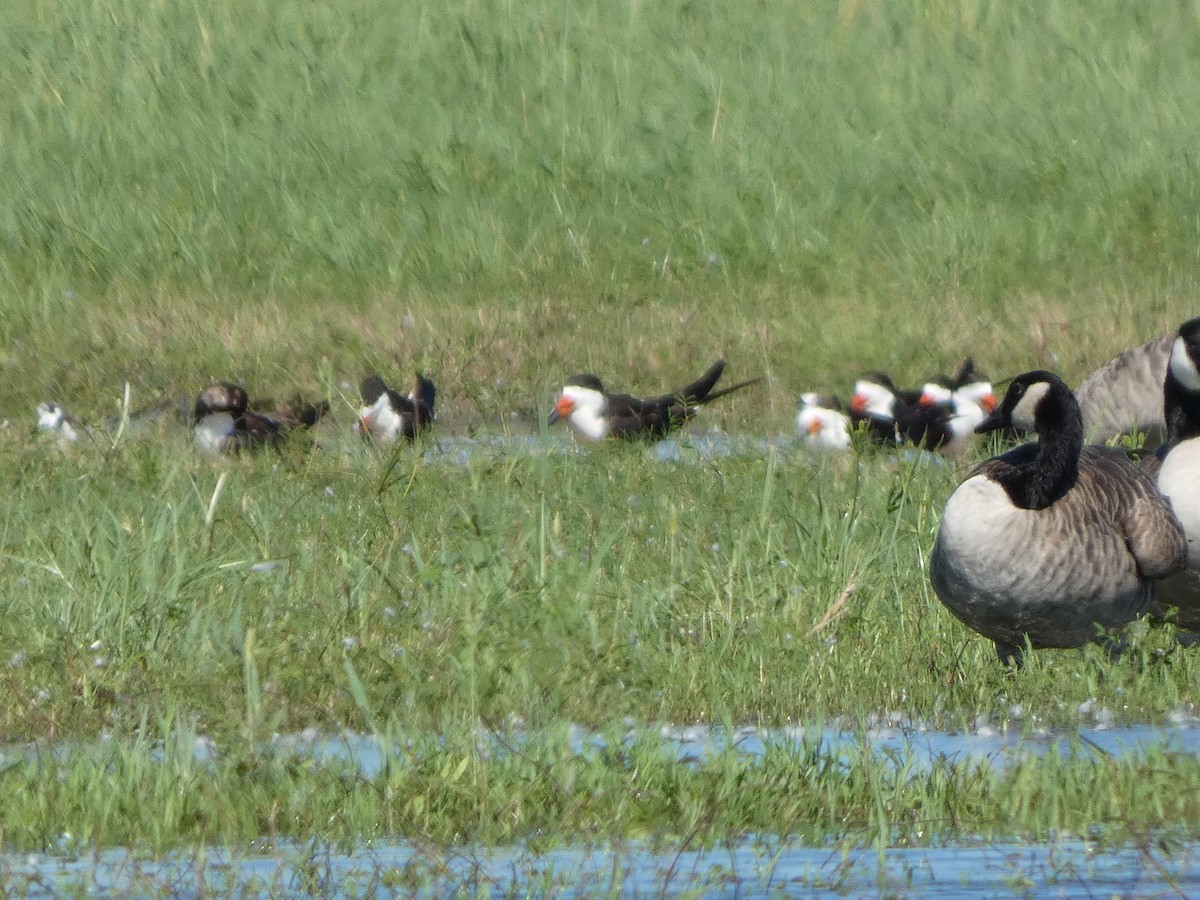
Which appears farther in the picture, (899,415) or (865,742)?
(899,415)

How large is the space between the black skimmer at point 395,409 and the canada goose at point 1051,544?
4542 millimetres

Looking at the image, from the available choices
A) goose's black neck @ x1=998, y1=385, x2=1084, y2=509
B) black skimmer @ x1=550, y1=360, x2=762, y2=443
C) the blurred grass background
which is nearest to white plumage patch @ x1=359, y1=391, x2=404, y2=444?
black skimmer @ x1=550, y1=360, x2=762, y2=443

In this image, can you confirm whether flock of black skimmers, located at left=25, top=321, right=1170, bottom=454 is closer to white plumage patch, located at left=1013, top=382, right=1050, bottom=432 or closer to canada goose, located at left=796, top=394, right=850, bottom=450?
canada goose, located at left=796, top=394, right=850, bottom=450

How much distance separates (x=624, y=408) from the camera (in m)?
12.5

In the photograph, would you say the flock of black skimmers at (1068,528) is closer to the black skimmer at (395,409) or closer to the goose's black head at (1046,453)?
the goose's black head at (1046,453)

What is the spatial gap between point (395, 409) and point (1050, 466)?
576 centimetres

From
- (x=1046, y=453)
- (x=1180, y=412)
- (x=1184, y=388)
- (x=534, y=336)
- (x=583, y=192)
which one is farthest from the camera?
(x=583, y=192)

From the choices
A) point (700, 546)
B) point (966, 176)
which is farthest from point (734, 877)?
point (966, 176)

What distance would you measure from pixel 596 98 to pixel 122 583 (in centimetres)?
1077

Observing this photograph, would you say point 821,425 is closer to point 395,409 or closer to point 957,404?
point 957,404

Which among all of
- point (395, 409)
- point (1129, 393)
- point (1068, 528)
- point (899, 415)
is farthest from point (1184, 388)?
point (395, 409)

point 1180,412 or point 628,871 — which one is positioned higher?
point 1180,412

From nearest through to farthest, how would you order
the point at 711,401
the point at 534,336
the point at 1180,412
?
the point at 1180,412, the point at 711,401, the point at 534,336

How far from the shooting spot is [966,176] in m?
15.7
